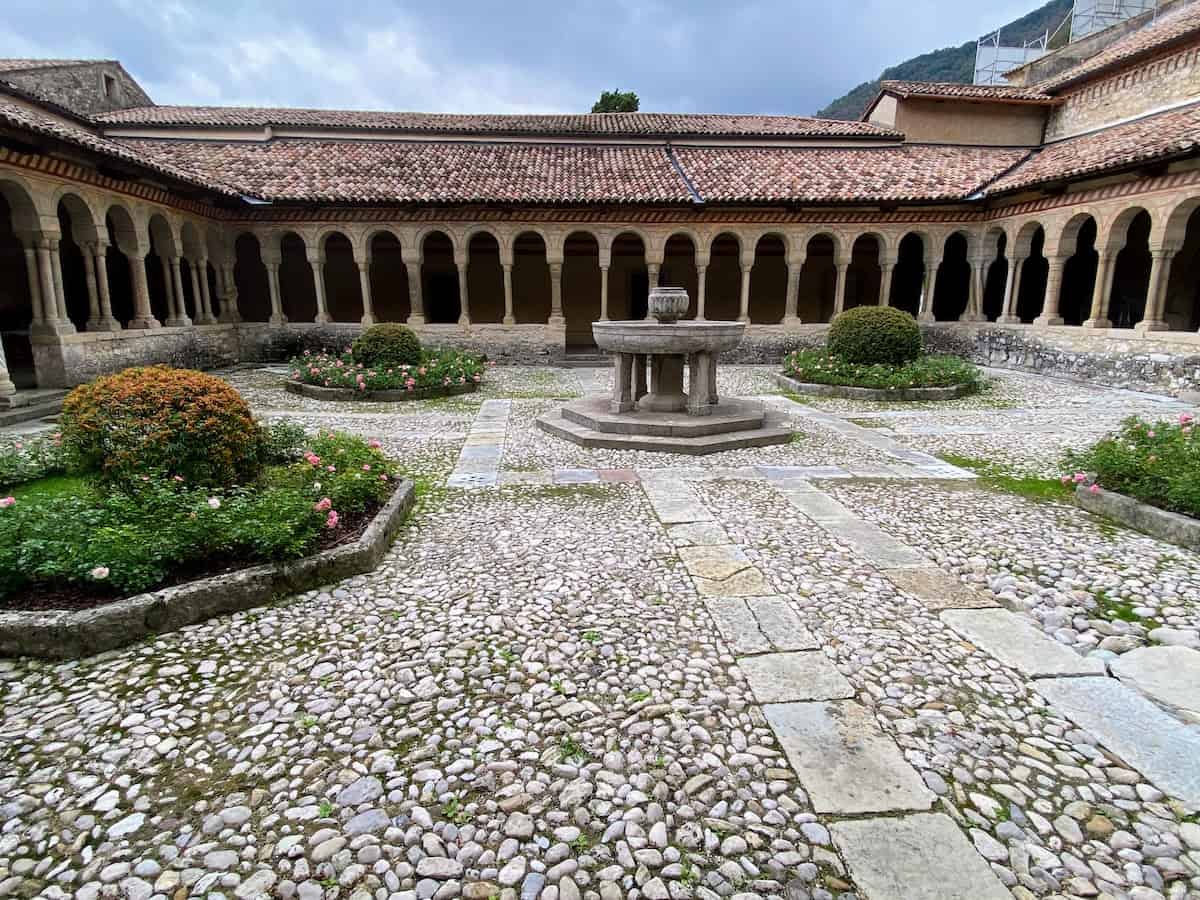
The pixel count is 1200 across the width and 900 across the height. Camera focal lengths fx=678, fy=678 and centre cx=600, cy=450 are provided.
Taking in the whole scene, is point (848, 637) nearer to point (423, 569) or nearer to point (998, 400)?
point (423, 569)

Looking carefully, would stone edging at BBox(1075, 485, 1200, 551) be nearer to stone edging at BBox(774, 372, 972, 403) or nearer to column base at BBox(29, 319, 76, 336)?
stone edging at BBox(774, 372, 972, 403)

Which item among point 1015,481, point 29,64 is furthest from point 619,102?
point 1015,481

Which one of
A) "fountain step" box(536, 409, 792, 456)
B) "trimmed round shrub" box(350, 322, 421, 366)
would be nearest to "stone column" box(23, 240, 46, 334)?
"trimmed round shrub" box(350, 322, 421, 366)

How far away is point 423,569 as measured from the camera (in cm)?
455

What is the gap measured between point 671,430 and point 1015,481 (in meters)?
3.60

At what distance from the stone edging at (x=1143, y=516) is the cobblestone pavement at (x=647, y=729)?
0.55 feet

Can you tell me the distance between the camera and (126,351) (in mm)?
13195

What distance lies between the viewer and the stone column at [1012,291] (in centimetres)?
1681

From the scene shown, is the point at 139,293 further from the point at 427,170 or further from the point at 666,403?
the point at 666,403

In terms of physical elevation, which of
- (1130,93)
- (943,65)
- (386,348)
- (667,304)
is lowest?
(386,348)

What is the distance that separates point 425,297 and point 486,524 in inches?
698

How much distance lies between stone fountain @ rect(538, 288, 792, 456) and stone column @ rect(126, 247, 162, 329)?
10.0 meters

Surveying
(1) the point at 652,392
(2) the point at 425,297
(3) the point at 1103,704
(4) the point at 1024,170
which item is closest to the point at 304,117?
(2) the point at 425,297

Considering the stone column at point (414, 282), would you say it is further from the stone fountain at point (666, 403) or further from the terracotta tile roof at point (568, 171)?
the stone fountain at point (666, 403)
